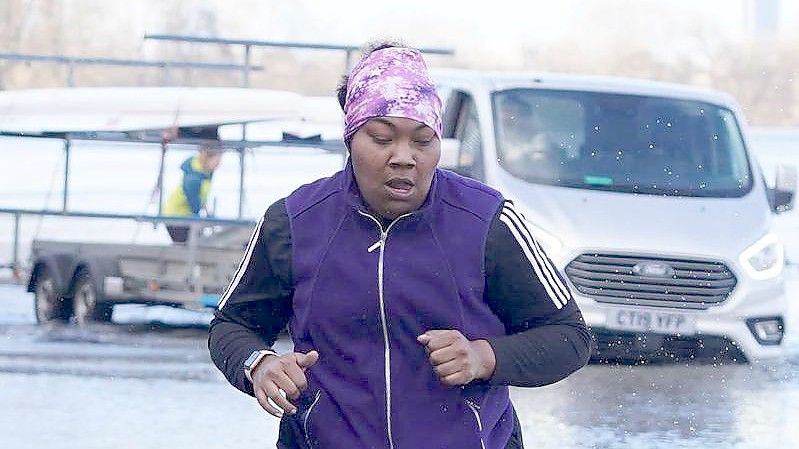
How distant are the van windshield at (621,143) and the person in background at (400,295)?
8.84 metres

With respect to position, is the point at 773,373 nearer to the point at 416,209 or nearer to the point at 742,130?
the point at 742,130

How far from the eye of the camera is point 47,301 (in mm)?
14055

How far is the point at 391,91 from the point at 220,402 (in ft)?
22.7

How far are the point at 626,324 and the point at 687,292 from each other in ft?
1.49

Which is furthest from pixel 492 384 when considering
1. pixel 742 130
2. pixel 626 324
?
pixel 742 130


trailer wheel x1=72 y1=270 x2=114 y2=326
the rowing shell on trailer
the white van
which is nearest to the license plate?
the white van

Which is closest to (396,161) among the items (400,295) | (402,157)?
(402,157)

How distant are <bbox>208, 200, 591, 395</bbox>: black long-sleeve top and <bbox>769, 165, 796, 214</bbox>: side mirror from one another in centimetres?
930

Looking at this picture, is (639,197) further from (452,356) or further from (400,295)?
(452,356)

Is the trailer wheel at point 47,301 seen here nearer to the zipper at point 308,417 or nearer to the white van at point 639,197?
the white van at point 639,197

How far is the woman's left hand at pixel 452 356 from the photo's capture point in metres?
3.23

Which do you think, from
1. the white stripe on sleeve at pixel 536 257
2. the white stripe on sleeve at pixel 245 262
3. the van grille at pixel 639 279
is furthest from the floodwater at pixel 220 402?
the white stripe on sleeve at pixel 536 257

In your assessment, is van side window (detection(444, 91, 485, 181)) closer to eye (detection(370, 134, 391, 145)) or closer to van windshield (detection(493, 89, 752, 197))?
van windshield (detection(493, 89, 752, 197))

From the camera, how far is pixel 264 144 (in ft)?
44.9
